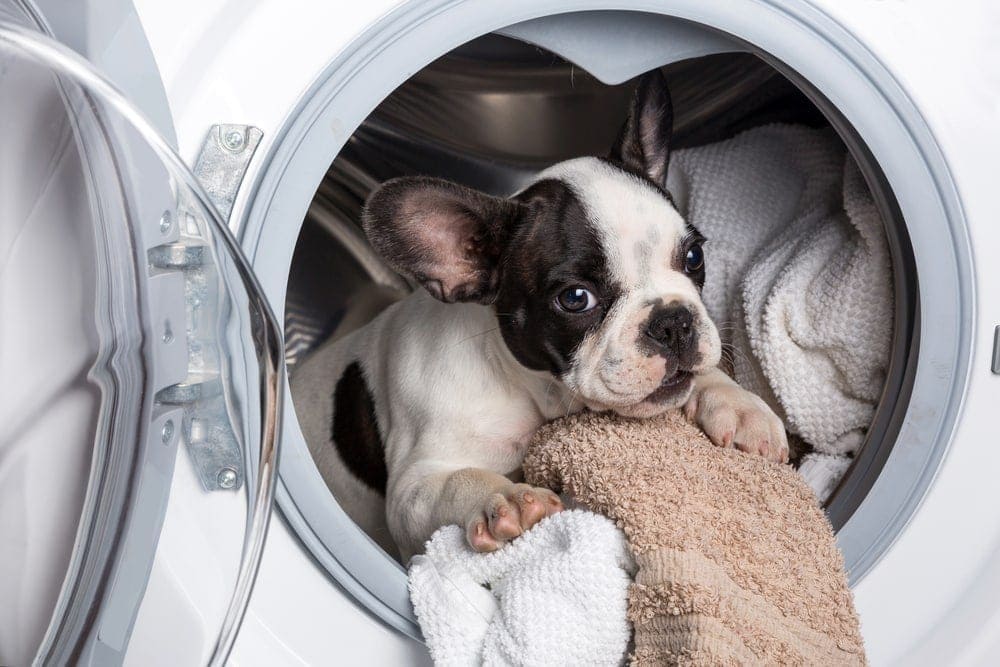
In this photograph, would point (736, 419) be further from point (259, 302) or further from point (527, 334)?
point (259, 302)

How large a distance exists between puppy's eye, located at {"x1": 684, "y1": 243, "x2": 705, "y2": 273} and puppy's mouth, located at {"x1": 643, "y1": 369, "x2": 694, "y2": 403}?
7.0 inches

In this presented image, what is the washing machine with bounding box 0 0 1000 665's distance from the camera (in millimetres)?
926

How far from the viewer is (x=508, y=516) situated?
1.37 m

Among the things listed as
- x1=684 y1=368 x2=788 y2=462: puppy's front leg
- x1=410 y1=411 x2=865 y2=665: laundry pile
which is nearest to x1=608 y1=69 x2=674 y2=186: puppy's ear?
x1=684 y1=368 x2=788 y2=462: puppy's front leg

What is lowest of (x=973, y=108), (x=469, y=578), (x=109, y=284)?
(x=469, y=578)

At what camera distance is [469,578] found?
55.1 inches

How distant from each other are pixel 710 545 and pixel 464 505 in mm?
356

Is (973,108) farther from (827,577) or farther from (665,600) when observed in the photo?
(665,600)

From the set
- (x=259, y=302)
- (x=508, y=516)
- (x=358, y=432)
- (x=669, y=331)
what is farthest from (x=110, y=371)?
(x=358, y=432)

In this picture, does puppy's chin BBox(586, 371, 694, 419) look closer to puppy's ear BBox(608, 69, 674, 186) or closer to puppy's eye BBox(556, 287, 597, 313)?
puppy's eye BBox(556, 287, 597, 313)

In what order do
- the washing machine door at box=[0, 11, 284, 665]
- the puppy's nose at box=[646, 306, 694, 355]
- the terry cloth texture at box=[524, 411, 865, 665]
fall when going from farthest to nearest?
1. the puppy's nose at box=[646, 306, 694, 355]
2. the terry cloth texture at box=[524, 411, 865, 665]
3. the washing machine door at box=[0, 11, 284, 665]

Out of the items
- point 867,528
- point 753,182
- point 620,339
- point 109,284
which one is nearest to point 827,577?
point 867,528

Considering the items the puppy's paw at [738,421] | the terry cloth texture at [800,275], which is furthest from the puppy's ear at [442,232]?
the terry cloth texture at [800,275]

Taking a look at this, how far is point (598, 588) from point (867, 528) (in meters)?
0.41
